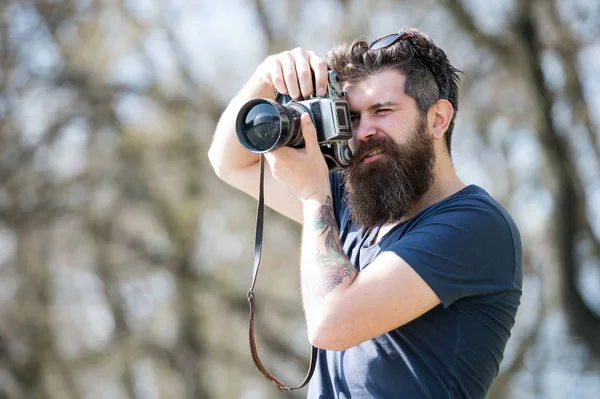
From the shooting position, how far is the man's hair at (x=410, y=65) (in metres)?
2.56

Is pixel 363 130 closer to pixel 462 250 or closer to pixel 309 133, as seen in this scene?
pixel 309 133

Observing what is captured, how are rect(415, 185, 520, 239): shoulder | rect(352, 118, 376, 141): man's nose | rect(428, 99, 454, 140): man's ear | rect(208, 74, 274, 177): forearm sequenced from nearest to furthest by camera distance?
rect(415, 185, 520, 239): shoulder → rect(352, 118, 376, 141): man's nose → rect(428, 99, 454, 140): man's ear → rect(208, 74, 274, 177): forearm

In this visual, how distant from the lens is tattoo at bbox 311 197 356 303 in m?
2.20

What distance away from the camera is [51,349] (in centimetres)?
1122

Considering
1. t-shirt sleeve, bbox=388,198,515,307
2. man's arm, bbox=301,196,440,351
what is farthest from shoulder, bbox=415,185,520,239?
man's arm, bbox=301,196,440,351

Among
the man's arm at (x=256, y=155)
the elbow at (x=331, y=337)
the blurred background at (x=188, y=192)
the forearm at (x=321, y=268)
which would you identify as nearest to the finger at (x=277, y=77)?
the man's arm at (x=256, y=155)

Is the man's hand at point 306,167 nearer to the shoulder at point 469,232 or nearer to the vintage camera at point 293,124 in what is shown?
the vintage camera at point 293,124

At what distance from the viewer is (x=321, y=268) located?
7.35ft

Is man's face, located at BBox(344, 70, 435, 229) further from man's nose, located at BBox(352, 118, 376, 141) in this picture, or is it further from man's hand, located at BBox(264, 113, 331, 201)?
man's hand, located at BBox(264, 113, 331, 201)

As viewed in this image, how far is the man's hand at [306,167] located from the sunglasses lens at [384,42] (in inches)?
16.3

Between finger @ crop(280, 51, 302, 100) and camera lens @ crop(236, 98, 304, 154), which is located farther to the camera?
finger @ crop(280, 51, 302, 100)

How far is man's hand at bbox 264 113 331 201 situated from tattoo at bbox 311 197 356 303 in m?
0.05

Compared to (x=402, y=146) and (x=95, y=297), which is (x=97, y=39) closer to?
(x=95, y=297)

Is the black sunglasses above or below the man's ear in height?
above
